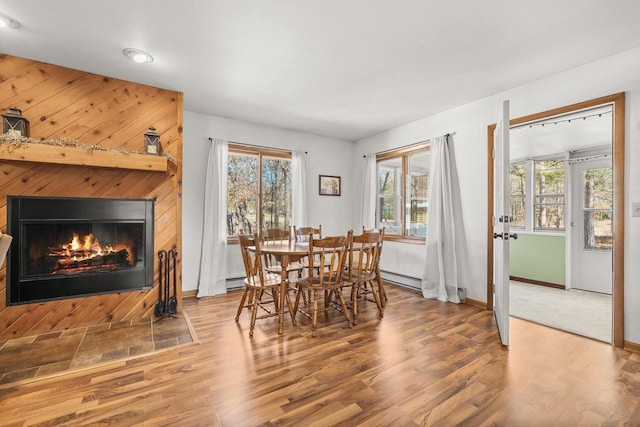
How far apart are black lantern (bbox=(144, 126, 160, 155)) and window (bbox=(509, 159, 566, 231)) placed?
→ 19.0 ft

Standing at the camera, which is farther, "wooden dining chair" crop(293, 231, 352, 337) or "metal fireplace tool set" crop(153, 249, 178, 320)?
"metal fireplace tool set" crop(153, 249, 178, 320)

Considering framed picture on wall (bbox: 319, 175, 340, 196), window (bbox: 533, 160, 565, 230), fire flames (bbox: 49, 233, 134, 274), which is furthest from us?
framed picture on wall (bbox: 319, 175, 340, 196)

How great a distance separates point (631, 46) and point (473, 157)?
1581 millimetres

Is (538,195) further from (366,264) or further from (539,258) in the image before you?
(366,264)

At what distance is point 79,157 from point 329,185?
356cm

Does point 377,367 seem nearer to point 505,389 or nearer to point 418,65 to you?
point 505,389

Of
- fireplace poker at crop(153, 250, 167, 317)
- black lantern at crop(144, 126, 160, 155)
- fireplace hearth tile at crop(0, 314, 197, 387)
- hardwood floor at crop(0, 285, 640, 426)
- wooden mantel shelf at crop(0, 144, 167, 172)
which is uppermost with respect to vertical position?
black lantern at crop(144, 126, 160, 155)

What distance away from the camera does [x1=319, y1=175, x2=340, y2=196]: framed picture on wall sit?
5340 millimetres

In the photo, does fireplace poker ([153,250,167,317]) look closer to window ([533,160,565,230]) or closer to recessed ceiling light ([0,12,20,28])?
recessed ceiling light ([0,12,20,28])

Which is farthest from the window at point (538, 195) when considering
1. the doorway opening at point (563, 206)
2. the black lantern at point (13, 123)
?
the black lantern at point (13, 123)

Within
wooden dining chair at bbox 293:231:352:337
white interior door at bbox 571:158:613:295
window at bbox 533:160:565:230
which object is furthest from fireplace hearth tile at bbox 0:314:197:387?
window at bbox 533:160:565:230

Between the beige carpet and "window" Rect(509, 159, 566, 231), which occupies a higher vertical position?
"window" Rect(509, 159, 566, 231)

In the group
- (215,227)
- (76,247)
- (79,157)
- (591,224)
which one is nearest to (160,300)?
(76,247)

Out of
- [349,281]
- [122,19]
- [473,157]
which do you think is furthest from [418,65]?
[122,19]
